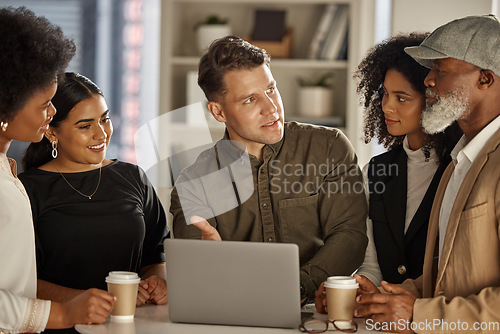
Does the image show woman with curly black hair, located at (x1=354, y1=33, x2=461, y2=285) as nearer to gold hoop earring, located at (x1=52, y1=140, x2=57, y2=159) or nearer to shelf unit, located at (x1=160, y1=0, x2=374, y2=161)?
gold hoop earring, located at (x1=52, y1=140, x2=57, y2=159)

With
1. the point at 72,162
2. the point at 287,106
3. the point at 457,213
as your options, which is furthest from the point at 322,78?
the point at 457,213

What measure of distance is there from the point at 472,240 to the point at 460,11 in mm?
1841

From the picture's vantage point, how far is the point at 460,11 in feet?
10.0

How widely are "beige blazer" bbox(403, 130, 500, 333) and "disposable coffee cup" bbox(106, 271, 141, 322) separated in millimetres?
658

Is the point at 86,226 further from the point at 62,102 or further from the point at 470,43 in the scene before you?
the point at 470,43

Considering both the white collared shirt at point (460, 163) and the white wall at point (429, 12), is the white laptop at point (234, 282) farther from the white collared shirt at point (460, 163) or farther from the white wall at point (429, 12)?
the white wall at point (429, 12)

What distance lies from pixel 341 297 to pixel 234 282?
0.82 ft

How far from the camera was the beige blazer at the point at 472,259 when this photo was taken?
1442 mm

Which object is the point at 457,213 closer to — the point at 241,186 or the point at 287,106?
the point at 241,186

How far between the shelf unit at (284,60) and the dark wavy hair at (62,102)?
63.8 inches

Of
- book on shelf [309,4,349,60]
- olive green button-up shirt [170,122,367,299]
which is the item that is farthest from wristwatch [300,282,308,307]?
book on shelf [309,4,349,60]

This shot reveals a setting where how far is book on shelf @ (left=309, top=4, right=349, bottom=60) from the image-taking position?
3553 millimetres

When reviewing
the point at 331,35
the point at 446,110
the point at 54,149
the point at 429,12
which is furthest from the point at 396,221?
the point at 331,35

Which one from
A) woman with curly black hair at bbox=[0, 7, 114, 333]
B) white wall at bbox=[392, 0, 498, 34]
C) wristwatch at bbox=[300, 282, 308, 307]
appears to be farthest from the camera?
white wall at bbox=[392, 0, 498, 34]
